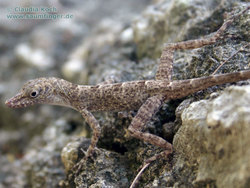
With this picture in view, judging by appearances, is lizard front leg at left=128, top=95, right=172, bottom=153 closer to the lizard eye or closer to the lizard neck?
the lizard neck

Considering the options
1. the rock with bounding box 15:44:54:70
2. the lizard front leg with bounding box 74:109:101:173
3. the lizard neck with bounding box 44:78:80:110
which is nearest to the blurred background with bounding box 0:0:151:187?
the rock with bounding box 15:44:54:70

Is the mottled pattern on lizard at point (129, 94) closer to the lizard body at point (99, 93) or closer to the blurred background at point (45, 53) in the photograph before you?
the lizard body at point (99, 93)

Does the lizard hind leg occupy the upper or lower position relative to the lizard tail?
upper

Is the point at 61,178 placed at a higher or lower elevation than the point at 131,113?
lower

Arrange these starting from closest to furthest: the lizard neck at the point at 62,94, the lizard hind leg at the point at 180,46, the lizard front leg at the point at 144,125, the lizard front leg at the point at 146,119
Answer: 1. the lizard front leg at the point at 144,125
2. the lizard front leg at the point at 146,119
3. the lizard hind leg at the point at 180,46
4. the lizard neck at the point at 62,94

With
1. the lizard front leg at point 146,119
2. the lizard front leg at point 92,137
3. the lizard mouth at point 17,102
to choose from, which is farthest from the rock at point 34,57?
A: the lizard front leg at point 146,119

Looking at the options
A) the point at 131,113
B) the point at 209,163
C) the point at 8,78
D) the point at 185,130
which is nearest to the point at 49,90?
the point at 131,113

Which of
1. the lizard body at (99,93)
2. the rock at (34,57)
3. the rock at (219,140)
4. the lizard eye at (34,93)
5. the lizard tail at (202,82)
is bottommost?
the rock at (219,140)

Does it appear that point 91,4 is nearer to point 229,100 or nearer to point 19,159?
point 19,159
